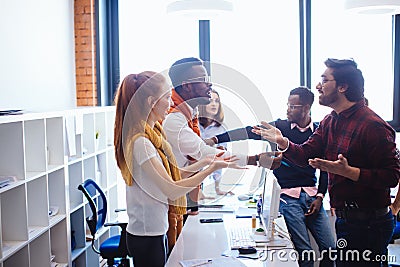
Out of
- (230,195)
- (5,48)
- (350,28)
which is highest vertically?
(350,28)

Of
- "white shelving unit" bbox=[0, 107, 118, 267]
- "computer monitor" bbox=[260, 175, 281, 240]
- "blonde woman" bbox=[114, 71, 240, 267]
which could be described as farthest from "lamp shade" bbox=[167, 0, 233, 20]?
"computer monitor" bbox=[260, 175, 281, 240]

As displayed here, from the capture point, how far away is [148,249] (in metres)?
2.35

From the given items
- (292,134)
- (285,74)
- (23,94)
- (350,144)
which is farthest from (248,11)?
(350,144)

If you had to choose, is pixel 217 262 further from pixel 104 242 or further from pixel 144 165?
pixel 104 242

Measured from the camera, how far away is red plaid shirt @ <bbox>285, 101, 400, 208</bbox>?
2482 millimetres

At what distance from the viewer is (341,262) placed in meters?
2.77

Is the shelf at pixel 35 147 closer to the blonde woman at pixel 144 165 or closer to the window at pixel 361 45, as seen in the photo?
the blonde woman at pixel 144 165

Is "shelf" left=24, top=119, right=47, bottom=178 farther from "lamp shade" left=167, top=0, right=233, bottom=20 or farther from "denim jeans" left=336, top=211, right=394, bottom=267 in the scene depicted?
"denim jeans" left=336, top=211, right=394, bottom=267

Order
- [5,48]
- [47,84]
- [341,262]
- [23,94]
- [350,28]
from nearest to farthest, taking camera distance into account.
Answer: [341,262]
[5,48]
[23,94]
[47,84]
[350,28]

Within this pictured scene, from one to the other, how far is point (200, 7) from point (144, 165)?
1.57m

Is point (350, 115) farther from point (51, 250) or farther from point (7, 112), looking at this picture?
point (51, 250)

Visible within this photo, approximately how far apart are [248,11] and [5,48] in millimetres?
2791

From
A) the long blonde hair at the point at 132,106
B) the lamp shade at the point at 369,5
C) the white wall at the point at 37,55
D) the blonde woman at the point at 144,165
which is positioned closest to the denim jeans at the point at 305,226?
the blonde woman at the point at 144,165

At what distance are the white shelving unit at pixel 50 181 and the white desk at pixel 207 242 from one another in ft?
3.20
